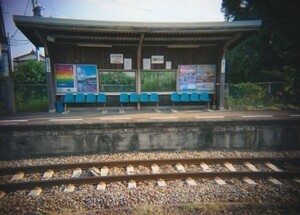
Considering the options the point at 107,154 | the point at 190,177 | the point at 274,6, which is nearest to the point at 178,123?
the point at 190,177

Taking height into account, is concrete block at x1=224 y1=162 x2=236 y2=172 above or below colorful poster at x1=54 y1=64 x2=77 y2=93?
below

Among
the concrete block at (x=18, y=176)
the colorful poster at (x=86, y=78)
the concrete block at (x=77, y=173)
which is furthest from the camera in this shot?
the colorful poster at (x=86, y=78)

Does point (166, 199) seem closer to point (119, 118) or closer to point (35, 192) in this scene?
point (35, 192)

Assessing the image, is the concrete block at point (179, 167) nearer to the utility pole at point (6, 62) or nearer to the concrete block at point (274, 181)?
the concrete block at point (274, 181)

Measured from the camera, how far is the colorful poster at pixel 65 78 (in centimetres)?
1004

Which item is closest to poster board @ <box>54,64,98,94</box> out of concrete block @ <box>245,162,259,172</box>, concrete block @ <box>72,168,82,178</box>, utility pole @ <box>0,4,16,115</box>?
utility pole @ <box>0,4,16,115</box>

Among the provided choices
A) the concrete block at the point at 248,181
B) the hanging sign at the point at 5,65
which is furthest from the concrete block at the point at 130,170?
the hanging sign at the point at 5,65

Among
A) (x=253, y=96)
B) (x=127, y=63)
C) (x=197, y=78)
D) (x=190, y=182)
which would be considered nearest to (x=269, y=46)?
(x=253, y=96)

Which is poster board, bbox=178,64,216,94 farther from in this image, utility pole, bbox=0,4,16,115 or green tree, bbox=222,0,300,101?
utility pole, bbox=0,4,16,115

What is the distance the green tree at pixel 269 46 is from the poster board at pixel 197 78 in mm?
5594

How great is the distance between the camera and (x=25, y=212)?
134 inches

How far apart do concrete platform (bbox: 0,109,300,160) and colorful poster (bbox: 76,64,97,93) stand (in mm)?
4279

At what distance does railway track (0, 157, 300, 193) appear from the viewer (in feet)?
14.5

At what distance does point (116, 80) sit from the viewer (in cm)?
1067
